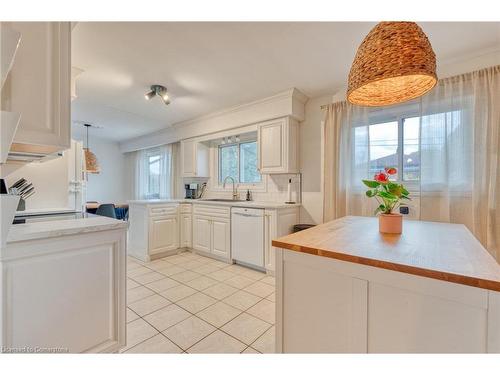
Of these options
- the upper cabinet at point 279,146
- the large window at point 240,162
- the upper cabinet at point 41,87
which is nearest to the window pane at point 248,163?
the large window at point 240,162

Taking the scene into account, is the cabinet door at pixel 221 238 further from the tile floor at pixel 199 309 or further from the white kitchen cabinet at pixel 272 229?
the white kitchen cabinet at pixel 272 229

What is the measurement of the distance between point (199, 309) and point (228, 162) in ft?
9.09

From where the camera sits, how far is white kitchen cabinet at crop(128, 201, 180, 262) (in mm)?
3494

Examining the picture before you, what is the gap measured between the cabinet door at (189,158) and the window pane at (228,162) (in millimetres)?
518

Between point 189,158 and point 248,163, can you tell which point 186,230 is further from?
point 248,163

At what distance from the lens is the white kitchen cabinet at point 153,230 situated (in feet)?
11.5

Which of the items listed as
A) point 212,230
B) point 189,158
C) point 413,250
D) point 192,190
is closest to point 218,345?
point 413,250

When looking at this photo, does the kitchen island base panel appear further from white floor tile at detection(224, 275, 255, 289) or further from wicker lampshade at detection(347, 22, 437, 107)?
white floor tile at detection(224, 275, 255, 289)

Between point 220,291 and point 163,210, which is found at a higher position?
point 163,210

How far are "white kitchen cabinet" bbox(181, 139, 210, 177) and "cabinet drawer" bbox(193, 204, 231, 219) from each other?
0.85 metres

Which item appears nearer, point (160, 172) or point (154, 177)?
point (160, 172)

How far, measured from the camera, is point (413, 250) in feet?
3.45
